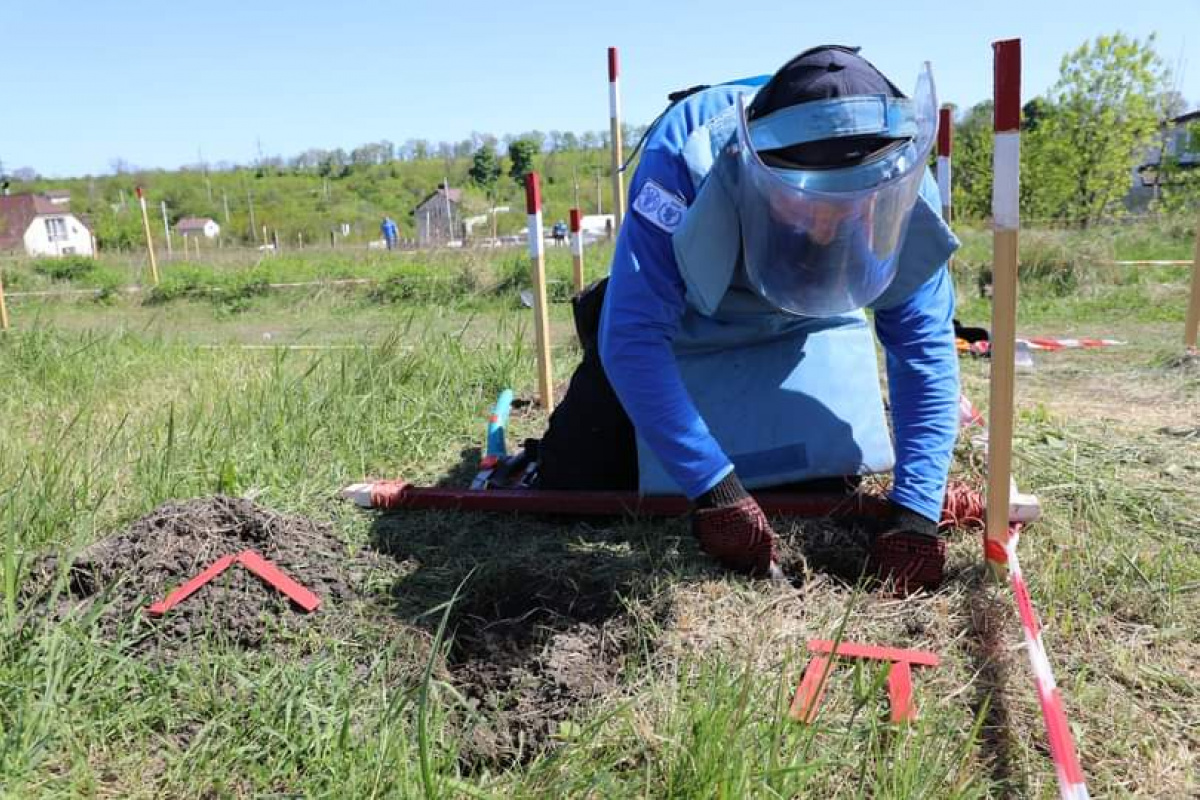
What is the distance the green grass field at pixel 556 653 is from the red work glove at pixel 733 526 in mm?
76

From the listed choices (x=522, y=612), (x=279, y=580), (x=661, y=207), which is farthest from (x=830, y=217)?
(x=279, y=580)

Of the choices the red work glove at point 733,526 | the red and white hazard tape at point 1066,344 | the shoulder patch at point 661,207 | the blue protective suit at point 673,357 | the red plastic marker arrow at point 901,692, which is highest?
the shoulder patch at point 661,207

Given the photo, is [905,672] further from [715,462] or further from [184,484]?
[184,484]

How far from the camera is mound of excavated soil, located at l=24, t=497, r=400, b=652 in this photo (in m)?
1.85

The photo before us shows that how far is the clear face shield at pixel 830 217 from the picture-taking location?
67.0 inches

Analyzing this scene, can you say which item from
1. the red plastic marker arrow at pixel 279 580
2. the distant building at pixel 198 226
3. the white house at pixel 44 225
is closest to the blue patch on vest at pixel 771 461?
the red plastic marker arrow at pixel 279 580

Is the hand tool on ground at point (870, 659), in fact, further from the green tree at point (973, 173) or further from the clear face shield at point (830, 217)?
the green tree at point (973, 173)

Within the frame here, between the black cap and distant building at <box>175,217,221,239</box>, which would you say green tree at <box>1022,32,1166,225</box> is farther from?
distant building at <box>175,217,221,239</box>

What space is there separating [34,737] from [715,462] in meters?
1.40

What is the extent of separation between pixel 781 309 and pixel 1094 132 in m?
17.0

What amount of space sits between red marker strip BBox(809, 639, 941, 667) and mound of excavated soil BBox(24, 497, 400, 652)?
3.40 ft

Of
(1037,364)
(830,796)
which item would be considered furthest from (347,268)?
(830,796)

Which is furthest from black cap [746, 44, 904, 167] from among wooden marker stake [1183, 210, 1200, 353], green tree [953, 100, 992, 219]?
green tree [953, 100, 992, 219]

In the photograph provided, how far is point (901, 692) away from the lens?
5.35 ft
